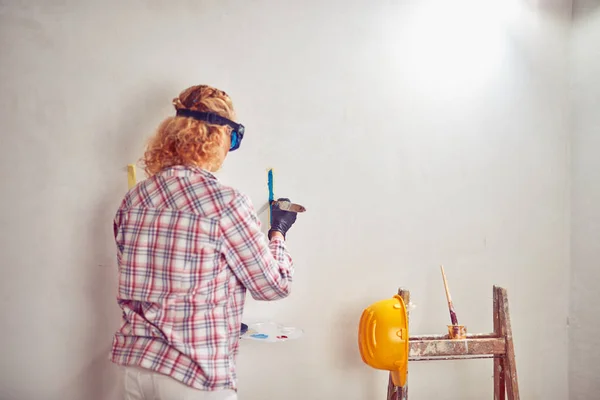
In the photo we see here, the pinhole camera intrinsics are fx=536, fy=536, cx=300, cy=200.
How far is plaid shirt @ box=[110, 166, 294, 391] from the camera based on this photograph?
1420 millimetres

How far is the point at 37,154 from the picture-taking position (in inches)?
82.2

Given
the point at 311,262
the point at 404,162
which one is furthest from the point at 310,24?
the point at 311,262

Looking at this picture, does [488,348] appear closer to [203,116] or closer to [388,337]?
[388,337]

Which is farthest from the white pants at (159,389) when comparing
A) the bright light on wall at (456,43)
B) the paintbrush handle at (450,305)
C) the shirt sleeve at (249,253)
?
the bright light on wall at (456,43)

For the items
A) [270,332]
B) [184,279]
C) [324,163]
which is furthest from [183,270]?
[324,163]

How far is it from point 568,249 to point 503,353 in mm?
675

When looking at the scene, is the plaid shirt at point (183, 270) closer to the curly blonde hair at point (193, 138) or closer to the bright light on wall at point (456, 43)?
the curly blonde hair at point (193, 138)

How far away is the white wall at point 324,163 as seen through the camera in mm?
2084

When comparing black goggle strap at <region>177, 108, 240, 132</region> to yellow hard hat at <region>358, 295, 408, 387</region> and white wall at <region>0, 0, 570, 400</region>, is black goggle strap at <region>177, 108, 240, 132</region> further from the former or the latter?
yellow hard hat at <region>358, 295, 408, 387</region>

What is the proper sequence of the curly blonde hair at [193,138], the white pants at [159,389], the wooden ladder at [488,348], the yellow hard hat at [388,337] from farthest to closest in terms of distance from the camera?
1. the wooden ladder at [488,348]
2. the yellow hard hat at [388,337]
3. the curly blonde hair at [193,138]
4. the white pants at [159,389]

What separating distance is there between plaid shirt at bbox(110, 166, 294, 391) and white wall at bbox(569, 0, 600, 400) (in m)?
1.60

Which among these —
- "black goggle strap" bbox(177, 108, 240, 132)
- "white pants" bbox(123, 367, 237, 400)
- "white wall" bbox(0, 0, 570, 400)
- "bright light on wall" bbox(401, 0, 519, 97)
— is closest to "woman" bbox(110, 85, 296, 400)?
"white pants" bbox(123, 367, 237, 400)

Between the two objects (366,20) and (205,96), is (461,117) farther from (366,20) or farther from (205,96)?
(205,96)

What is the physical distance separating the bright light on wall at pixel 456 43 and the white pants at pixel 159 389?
4.99ft
